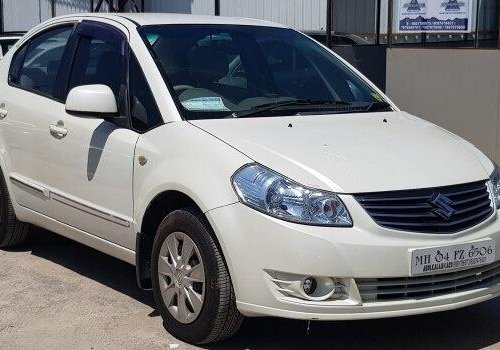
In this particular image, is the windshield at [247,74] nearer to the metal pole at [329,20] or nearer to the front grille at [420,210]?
the front grille at [420,210]

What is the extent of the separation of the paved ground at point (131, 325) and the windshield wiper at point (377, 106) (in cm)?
129

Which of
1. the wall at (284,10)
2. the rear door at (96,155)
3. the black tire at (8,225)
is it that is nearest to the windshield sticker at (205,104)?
the rear door at (96,155)

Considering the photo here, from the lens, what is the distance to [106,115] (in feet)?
16.1

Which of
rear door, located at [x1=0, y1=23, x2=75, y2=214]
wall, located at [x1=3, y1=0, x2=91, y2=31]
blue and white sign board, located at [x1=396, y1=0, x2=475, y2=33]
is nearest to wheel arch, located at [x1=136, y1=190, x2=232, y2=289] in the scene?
rear door, located at [x1=0, y1=23, x2=75, y2=214]

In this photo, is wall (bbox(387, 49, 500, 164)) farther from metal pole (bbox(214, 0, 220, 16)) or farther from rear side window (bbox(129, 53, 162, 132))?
rear side window (bbox(129, 53, 162, 132))

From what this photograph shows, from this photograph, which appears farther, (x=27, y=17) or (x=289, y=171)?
(x=27, y=17)

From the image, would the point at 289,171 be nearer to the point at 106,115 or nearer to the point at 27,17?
the point at 106,115

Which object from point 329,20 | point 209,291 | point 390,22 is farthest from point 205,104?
point 329,20

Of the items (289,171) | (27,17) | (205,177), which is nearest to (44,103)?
(205,177)

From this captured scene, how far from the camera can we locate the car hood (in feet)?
13.4

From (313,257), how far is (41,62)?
2.96m

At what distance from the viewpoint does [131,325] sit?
188 inches

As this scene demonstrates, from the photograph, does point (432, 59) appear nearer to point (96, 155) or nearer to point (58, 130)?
Answer: point (58, 130)

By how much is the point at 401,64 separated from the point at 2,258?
5.88 meters
